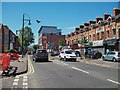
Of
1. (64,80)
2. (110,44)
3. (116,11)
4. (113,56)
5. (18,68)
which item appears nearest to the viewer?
(64,80)

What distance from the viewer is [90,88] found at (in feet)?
34.9

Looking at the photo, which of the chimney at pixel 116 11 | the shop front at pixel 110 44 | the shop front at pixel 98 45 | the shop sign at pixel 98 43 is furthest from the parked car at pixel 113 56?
the chimney at pixel 116 11

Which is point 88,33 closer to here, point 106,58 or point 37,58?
point 106,58

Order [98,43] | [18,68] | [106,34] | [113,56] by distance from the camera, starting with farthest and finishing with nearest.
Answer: [98,43], [106,34], [113,56], [18,68]

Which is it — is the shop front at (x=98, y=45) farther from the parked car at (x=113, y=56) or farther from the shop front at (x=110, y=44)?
the parked car at (x=113, y=56)

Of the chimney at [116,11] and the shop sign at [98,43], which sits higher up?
→ the chimney at [116,11]

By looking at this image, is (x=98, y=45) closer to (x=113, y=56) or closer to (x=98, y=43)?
(x=98, y=43)

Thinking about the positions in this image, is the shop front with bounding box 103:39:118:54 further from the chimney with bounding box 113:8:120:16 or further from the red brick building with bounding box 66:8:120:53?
the chimney with bounding box 113:8:120:16

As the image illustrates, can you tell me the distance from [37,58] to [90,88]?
2573 cm

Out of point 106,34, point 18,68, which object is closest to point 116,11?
point 106,34

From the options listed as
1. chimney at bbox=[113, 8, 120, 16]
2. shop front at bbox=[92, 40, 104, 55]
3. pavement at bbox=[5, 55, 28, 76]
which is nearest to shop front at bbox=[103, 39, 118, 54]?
shop front at bbox=[92, 40, 104, 55]

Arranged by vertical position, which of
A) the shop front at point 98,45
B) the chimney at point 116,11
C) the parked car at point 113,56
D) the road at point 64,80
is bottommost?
the road at point 64,80

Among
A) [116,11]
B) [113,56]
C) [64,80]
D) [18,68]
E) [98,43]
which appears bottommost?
[64,80]

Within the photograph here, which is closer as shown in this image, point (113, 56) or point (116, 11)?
point (113, 56)
